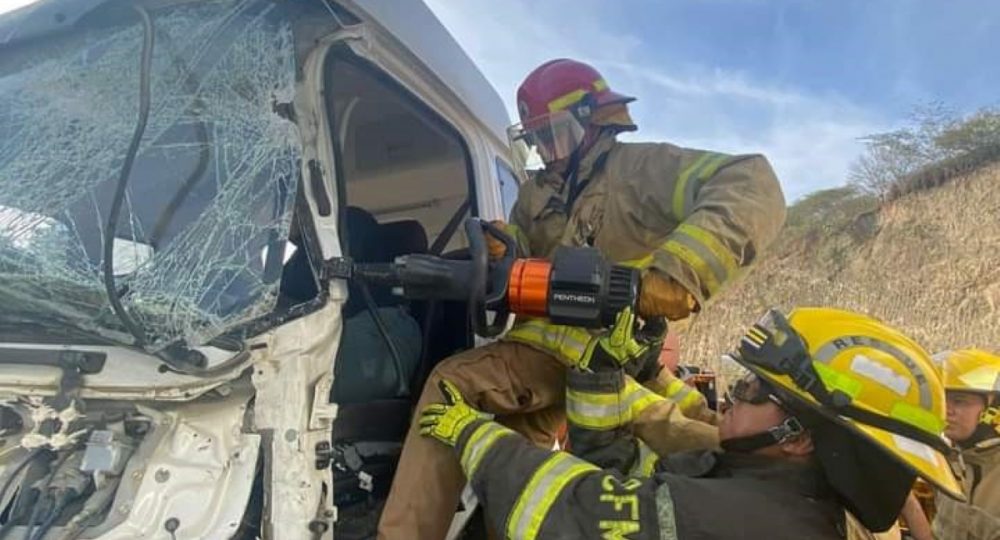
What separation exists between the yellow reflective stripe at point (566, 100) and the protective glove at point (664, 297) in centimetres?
77

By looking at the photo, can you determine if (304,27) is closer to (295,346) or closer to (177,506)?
(295,346)

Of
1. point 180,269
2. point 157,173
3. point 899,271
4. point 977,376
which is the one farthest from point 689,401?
point 899,271

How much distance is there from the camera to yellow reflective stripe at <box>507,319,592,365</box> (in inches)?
93.9

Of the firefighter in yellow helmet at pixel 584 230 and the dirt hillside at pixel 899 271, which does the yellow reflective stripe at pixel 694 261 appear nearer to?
the firefighter in yellow helmet at pixel 584 230

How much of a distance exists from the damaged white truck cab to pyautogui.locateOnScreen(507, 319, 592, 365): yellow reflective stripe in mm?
560

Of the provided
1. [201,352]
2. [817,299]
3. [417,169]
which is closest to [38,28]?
[201,352]

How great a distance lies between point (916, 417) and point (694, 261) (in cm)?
64

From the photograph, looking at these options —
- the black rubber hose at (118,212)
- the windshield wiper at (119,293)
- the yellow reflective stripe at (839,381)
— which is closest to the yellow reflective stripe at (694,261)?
the yellow reflective stripe at (839,381)

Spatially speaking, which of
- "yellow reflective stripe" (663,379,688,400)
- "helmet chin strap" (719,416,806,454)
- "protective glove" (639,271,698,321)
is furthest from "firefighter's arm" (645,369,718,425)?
"helmet chin strap" (719,416,806,454)

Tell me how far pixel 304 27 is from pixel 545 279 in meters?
0.92

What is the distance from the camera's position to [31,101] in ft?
6.85

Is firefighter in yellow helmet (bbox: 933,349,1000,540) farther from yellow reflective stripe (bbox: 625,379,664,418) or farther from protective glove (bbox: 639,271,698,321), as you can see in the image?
protective glove (bbox: 639,271,698,321)

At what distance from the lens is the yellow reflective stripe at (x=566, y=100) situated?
2.61m

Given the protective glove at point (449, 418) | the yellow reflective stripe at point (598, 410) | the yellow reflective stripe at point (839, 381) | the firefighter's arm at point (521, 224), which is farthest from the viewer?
the firefighter's arm at point (521, 224)
